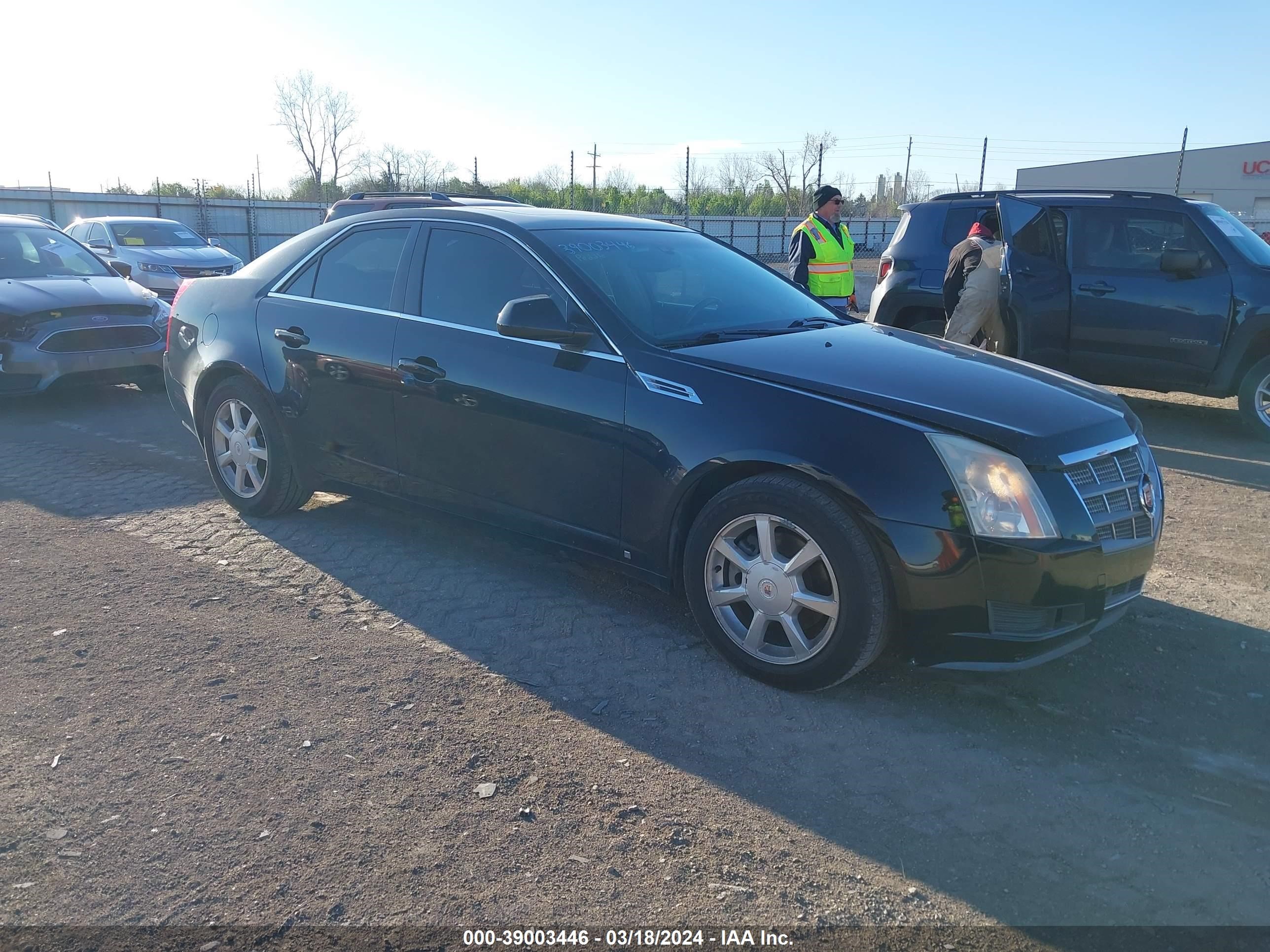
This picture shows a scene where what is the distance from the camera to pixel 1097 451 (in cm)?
362

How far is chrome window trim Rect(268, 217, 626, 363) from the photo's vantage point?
163 inches

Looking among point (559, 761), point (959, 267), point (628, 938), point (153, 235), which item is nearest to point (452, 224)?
point (559, 761)

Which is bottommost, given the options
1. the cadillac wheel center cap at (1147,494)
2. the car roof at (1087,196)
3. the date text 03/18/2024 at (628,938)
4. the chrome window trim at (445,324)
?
the date text 03/18/2024 at (628,938)

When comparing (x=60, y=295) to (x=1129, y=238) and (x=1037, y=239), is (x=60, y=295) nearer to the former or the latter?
(x=1037, y=239)

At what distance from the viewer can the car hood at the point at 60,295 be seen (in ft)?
27.9

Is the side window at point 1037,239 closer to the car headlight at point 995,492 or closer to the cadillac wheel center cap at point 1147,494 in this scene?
the cadillac wheel center cap at point 1147,494

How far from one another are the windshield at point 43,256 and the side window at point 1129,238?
30.1 ft

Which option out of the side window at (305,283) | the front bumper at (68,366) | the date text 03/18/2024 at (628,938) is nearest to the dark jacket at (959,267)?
the side window at (305,283)

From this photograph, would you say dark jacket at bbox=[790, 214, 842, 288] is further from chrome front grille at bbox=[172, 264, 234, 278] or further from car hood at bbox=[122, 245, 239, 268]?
car hood at bbox=[122, 245, 239, 268]

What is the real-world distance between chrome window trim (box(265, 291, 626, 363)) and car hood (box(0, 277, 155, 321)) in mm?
4430

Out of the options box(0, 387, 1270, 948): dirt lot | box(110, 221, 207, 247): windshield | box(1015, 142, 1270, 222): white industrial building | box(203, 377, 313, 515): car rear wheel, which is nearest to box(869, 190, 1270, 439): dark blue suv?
box(0, 387, 1270, 948): dirt lot

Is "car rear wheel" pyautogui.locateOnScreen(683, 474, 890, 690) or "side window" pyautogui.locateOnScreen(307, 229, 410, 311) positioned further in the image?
"side window" pyautogui.locateOnScreen(307, 229, 410, 311)

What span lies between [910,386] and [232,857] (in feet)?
8.95

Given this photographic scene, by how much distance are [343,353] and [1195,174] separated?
51.4 metres
